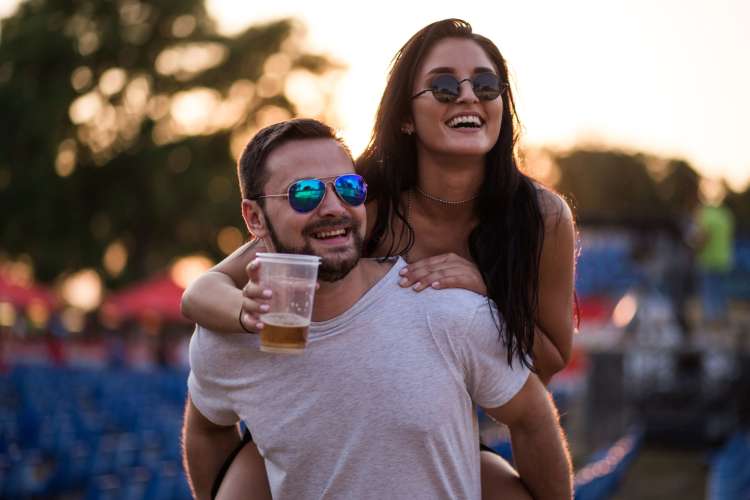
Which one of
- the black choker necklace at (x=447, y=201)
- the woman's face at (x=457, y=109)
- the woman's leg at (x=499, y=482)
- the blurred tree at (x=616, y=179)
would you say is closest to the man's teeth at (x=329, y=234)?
the woman's face at (x=457, y=109)

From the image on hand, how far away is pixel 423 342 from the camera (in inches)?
91.0

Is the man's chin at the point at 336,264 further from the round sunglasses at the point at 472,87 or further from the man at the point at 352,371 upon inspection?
the round sunglasses at the point at 472,87

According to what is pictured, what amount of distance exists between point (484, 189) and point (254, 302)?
2.82 feet

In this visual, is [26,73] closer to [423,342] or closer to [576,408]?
[576,408]

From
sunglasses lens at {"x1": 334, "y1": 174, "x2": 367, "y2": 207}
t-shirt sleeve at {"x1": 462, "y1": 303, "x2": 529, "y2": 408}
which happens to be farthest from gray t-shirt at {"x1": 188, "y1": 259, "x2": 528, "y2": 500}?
sunglasses lens at {"x1": 334, "y1": 174, "x2": 367, "y2": 207}

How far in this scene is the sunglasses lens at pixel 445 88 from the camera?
2691 millimetres

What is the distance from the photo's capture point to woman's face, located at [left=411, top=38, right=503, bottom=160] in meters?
2.69

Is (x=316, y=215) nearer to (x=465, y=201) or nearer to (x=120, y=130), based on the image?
(x=465, y=201)

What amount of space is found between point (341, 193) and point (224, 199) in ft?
117

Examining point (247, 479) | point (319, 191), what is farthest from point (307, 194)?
point (247, 479)

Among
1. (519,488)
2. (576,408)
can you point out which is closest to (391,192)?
(519,488)

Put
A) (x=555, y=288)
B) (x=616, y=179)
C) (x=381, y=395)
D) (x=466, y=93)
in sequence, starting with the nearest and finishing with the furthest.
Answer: (x=381, y=395), (x=466, y=93), (x=555, y=288), (x=616, y=179)

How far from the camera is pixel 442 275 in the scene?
8.04ft

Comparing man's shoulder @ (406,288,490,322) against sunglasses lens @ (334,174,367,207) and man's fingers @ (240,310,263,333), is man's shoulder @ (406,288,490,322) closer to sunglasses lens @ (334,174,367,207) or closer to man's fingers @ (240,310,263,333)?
sunglasses lens @ (334,174,367,207)
